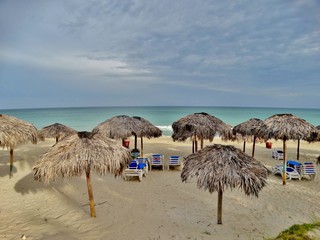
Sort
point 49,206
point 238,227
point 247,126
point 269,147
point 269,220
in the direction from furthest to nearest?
1. point 269,147
2. point 247,126
3. point 49,206
4. point 269,220
5. point 238,227

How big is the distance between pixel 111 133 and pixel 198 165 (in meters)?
7.70

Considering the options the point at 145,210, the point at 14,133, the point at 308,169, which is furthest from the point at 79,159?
the point at 308,169

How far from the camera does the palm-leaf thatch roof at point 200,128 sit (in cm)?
1238

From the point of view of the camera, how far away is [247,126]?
15.7 m

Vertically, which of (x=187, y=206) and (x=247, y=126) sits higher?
(x=247, y=126)

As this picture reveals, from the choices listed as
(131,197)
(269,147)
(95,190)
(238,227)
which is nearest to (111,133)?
(95,190)

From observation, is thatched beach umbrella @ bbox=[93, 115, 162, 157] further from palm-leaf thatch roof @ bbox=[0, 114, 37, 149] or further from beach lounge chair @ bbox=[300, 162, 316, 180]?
beach lounge chair @ bbox=[300, 162, 316, 180]

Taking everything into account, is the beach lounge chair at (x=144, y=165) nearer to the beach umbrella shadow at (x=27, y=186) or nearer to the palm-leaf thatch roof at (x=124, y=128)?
the palm-leaf thatch roof at (x=124, y=128)

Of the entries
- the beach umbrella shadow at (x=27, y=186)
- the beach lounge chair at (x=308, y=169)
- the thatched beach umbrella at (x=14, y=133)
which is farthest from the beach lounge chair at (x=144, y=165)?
the beach lounge chair at (x=308, y=169)

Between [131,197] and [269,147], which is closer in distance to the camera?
[131,197]

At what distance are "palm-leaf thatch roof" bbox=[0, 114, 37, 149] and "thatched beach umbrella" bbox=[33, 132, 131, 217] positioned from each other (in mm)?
3717

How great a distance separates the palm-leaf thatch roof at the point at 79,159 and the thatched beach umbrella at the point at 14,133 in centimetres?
372

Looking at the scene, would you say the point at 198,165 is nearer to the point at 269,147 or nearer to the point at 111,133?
the point at 111,133

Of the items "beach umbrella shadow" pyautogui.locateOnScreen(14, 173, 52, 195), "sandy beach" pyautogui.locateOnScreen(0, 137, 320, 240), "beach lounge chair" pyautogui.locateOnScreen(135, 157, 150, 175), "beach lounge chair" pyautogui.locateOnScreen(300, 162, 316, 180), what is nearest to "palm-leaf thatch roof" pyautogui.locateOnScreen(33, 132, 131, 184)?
"sandy beach" pyautogui.locateOnScreen(0, 137, 320, 240)
